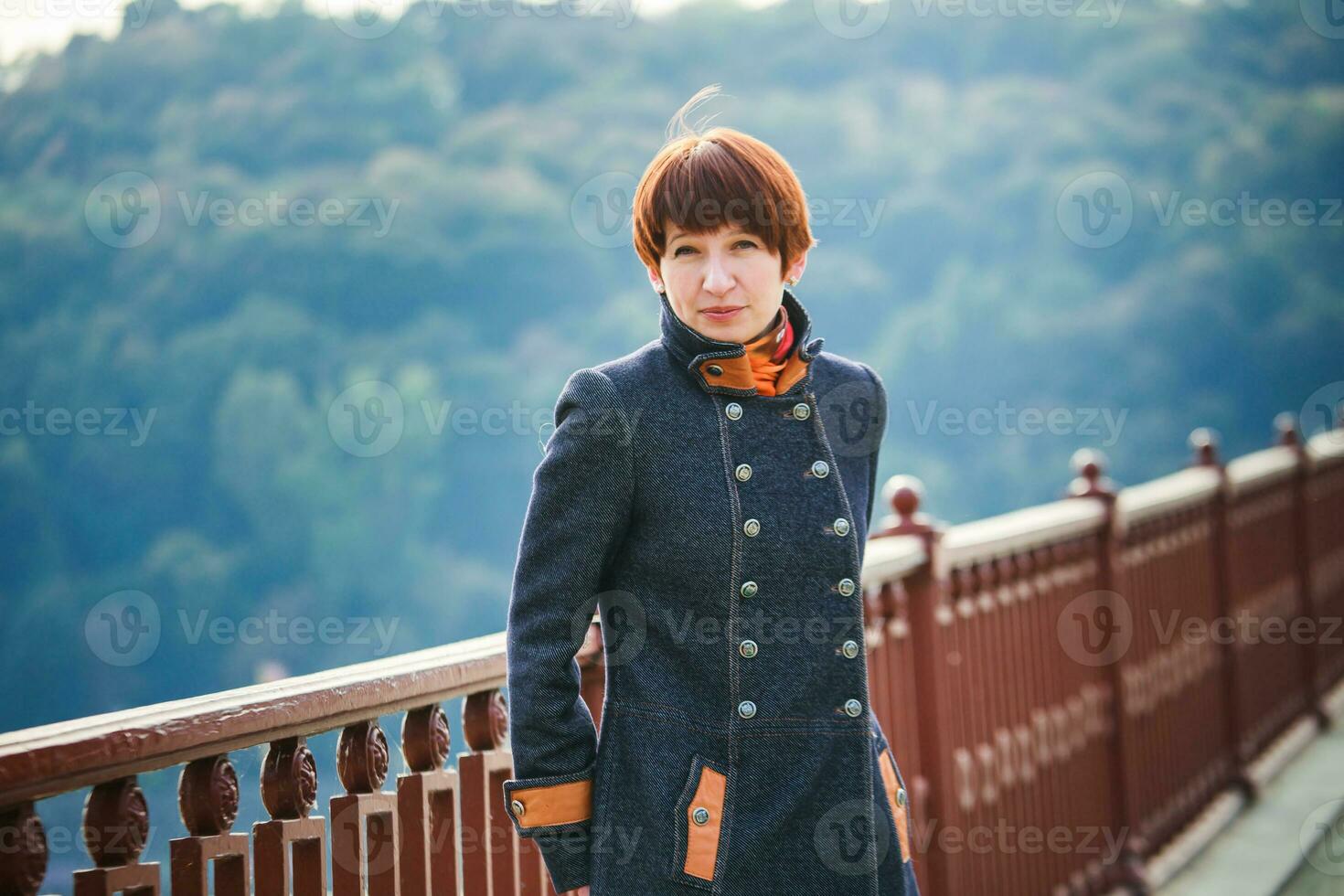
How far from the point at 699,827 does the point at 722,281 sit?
66cm

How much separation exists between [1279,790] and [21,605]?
124ft

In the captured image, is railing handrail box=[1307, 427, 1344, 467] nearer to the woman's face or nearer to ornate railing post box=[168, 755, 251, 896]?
the woman's face

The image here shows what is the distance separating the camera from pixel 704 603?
1.54m

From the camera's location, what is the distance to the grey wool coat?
4.81ft

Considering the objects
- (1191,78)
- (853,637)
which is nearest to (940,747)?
(853,637)

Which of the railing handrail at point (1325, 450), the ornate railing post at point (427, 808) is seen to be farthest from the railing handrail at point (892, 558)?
the railing handrail at point (1325, 450)

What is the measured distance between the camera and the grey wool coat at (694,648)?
147 cm

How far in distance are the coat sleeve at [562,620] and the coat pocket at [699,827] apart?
4.2 inches

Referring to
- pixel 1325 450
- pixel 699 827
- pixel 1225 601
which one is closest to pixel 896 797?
pixel 699 827

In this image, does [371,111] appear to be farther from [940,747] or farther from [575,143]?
[940,747]

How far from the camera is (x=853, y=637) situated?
1.59 m

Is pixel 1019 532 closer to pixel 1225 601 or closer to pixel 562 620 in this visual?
pixel 562 620

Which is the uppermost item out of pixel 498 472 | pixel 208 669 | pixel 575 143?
pixel 575 143

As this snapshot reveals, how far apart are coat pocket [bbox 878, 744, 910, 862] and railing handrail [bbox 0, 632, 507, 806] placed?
541 mm
